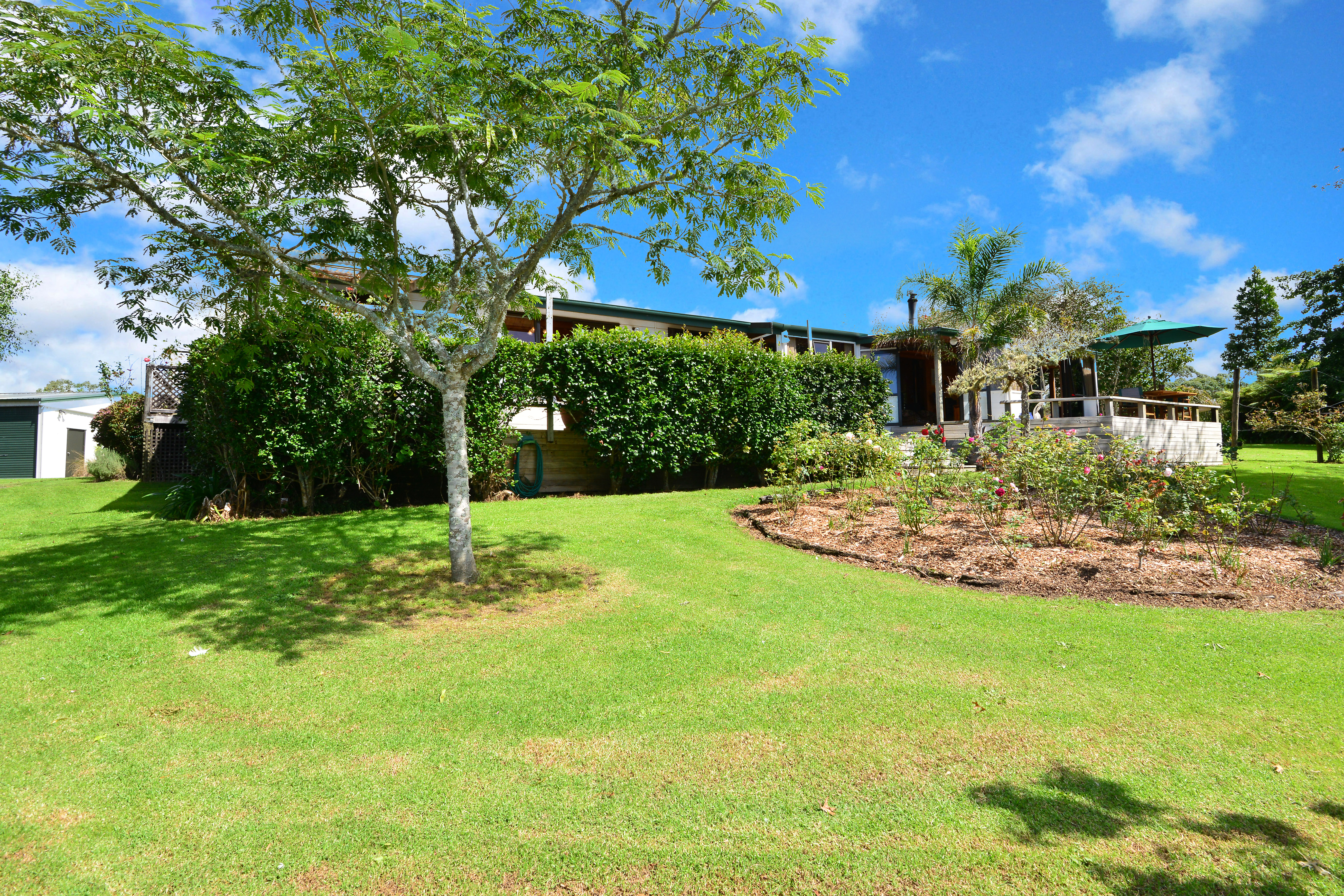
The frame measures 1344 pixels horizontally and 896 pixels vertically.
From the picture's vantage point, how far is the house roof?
76.1ft

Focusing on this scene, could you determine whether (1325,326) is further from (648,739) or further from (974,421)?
(648,739)

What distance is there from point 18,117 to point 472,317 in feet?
14.7

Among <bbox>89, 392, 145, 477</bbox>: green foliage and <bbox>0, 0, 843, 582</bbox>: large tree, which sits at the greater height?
<bbox>0, 0, 843, 582</bbox>: large tree

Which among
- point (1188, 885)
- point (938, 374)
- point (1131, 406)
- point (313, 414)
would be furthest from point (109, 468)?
point (1131, 406)

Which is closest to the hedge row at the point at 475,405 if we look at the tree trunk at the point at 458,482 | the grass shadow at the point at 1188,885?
the tree trunk at the point at 458,482

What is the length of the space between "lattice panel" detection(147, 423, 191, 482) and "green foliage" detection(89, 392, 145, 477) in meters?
0.56

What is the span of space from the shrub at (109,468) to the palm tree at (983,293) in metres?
21.4

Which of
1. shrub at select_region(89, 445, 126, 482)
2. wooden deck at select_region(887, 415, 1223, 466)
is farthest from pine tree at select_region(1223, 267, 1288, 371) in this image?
shrub at select_region(89, 445, 126, 482)

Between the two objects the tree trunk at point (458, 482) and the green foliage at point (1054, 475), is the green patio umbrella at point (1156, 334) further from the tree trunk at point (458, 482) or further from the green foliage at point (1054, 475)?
the tree trunk at point (458, 482)

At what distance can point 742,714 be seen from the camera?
402cm

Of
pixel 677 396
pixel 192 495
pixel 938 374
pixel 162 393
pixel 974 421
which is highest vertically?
pixel 938 374

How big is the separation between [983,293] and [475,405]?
550 inches

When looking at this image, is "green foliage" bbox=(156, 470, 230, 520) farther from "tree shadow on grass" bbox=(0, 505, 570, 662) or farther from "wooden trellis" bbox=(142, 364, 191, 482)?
"wooden trellis" bbox=(142, 364, 191, 482)

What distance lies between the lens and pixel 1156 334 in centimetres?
1884
